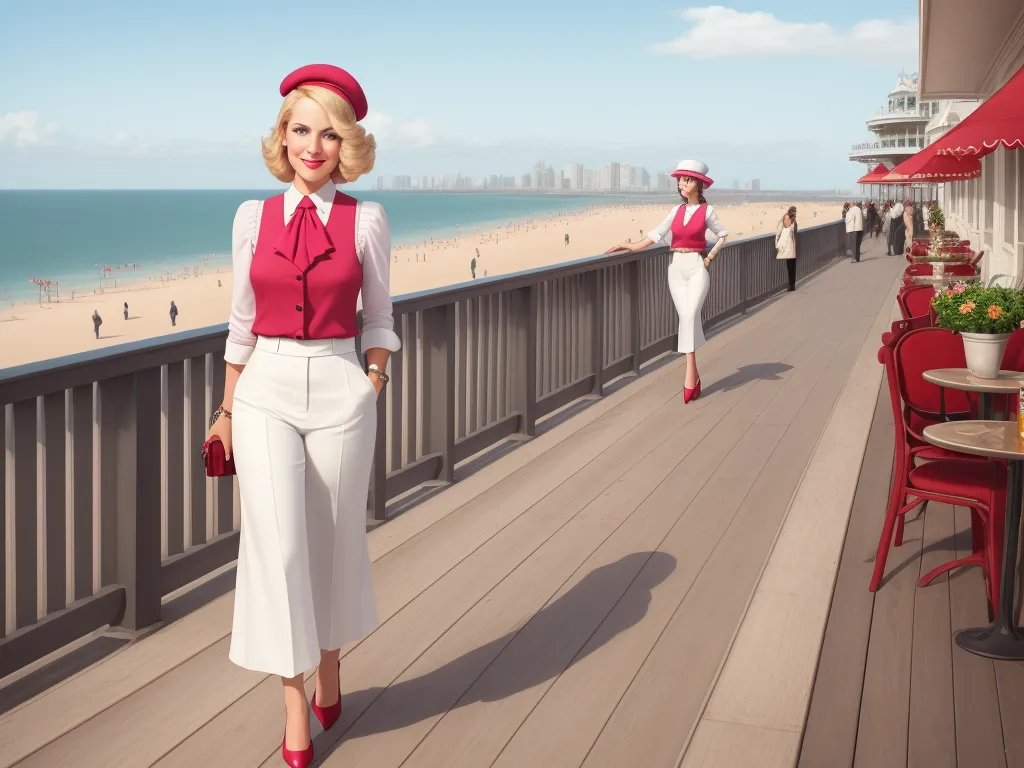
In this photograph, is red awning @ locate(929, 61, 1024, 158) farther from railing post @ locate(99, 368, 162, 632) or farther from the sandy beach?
the sandy beach

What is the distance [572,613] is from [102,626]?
1821 mm

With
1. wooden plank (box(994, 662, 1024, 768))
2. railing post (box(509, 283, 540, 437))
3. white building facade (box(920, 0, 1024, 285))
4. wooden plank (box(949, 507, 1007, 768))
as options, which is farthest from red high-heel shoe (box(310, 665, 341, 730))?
white building facade (box(920, 0, 1024, 285))

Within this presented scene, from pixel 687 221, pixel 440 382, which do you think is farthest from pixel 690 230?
pixel 440 382

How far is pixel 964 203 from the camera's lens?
26.5 meters

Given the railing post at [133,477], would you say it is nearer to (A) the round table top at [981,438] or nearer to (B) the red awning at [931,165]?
(A) the round table top at [981,438]

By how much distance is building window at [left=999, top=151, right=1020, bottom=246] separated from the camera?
13531 millimetres

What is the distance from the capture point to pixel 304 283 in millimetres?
3131

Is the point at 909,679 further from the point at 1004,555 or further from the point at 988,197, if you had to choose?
the point at 988,197

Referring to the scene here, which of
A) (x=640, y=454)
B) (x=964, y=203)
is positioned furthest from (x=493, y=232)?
(x=640, y=454)

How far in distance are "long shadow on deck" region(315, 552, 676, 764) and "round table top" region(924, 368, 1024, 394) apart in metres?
1.47

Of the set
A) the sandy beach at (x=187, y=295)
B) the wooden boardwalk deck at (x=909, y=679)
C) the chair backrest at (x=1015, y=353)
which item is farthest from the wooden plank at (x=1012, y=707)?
the sandy beach at (x=187, y=295)

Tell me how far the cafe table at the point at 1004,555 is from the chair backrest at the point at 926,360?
1133 mm

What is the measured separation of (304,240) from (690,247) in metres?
6.72

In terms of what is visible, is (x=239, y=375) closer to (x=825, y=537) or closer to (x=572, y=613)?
(x=572, y=613)
